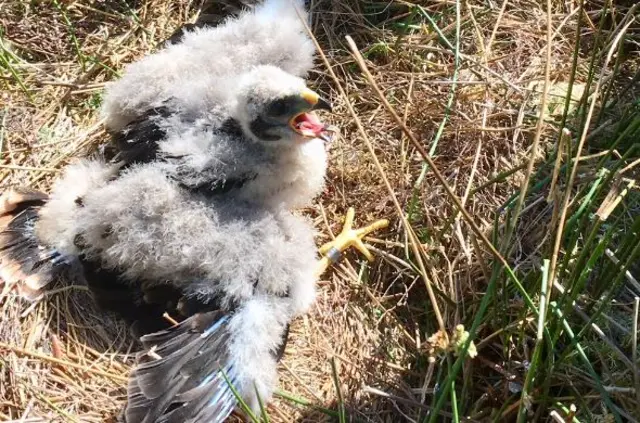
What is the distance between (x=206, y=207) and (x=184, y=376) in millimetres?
468

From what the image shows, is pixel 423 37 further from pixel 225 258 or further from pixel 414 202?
pixel 225 258

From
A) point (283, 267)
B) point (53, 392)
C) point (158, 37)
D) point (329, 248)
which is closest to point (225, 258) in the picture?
point (283, 267)

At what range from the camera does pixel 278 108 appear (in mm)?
1982

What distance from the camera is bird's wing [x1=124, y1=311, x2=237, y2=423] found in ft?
6.07

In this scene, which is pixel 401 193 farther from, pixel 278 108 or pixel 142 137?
pixel 142 137

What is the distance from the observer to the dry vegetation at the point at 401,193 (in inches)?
73.4

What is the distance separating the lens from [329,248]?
232 cm

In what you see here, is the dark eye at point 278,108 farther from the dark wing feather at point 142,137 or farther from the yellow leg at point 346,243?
the yellow leg at point 346,243

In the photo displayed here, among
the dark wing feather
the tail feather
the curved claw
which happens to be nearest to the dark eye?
the dark wing feather

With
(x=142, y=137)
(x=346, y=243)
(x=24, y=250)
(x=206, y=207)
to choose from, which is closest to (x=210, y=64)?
(x=142, y=137)

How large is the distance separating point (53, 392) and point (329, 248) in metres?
0.96

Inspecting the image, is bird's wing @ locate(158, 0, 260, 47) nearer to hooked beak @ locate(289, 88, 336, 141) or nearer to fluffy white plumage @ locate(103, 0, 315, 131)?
fluffy white plumage @ locate(103, 0, 315, 131)

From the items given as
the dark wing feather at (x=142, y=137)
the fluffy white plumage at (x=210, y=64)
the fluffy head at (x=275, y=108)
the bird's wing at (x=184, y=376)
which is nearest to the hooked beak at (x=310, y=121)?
the fluffy head at (x=275, y=108)

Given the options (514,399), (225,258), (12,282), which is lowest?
(12,282)
